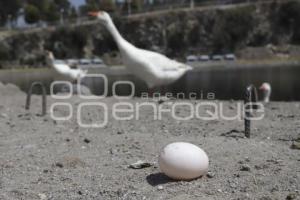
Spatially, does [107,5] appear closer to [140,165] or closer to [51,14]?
[51,14]

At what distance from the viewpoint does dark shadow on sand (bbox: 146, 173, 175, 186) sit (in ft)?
21.7

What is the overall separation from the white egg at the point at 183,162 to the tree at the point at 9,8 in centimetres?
13228

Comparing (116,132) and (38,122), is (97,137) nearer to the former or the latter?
(116,132)

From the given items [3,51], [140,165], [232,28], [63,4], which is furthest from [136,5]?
[140,165]

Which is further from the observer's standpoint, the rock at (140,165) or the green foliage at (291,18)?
the green foliage at (291,18)

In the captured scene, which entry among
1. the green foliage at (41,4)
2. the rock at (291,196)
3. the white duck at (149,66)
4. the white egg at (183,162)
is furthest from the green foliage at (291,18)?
the rock at (291,196)

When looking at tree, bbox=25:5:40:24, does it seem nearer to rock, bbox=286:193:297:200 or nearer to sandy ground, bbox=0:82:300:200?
sandy ground, bbox=0:82:300:200

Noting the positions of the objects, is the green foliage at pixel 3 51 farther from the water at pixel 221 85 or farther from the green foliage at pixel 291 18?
the water at pixel 221 85

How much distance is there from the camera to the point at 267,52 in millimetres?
109125

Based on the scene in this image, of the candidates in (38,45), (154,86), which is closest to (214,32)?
(38,45)

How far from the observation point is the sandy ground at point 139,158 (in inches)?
246

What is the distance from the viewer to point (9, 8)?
136000 mm

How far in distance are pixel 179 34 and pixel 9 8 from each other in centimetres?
4280

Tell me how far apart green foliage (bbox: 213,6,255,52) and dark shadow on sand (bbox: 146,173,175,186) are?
116 m
